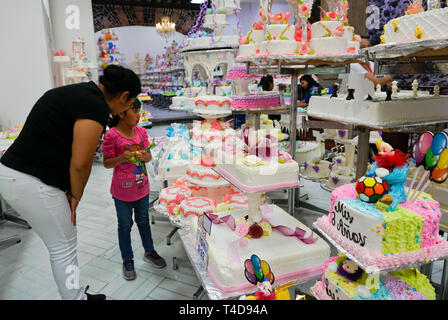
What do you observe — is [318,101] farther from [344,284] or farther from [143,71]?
[143,71]

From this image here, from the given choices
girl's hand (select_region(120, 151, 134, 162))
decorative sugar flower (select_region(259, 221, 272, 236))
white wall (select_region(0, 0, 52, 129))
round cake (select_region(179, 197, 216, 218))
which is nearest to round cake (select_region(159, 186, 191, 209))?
round cake (select_region(179, 197, 216, 218))

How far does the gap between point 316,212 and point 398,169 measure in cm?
280

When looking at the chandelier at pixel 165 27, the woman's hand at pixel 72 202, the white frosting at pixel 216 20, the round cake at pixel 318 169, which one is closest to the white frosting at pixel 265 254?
the woman's hand at pixel 72 202

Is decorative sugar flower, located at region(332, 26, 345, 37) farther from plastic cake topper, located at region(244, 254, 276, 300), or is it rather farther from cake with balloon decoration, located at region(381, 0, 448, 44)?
plastic cake topper, located at region(244, 254, 276, 300)

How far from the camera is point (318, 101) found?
3.06 m

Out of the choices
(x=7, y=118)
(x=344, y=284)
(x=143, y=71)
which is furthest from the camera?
(x=143, y=71)

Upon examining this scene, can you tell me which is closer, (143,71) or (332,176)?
(332,176)

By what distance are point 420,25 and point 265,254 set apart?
161 cm

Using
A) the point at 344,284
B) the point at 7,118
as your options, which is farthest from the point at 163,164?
the point at 7,118

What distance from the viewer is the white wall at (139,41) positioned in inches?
600

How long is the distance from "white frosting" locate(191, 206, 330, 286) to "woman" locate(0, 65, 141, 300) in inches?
37.4

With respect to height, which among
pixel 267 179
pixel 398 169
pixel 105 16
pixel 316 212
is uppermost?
pixel 105 16

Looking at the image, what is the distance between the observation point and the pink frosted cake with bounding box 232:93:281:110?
4.43m

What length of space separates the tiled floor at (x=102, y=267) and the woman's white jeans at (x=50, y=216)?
0.72m
